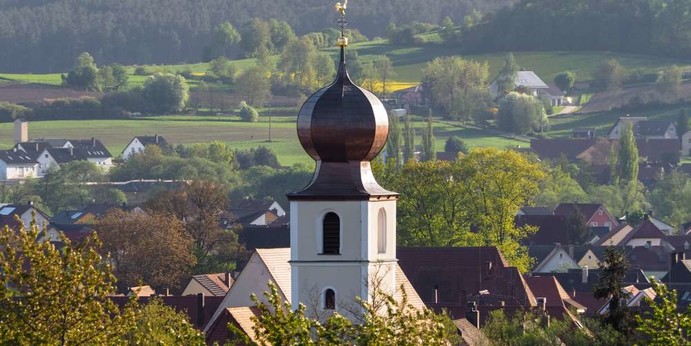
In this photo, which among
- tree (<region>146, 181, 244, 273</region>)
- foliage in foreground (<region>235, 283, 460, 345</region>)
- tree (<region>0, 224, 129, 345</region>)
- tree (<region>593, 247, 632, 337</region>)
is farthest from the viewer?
tree (<region>146, 181, 244, 273</region>)

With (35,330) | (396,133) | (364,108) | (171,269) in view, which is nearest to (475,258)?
(171,269)

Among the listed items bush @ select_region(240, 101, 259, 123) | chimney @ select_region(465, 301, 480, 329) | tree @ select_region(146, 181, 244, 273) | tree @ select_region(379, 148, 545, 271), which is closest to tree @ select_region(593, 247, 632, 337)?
chimney @ select_region(465, 301, 480, 329)

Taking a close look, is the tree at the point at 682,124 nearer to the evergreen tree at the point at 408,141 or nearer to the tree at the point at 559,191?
the evergreen tree at the point at 408,141

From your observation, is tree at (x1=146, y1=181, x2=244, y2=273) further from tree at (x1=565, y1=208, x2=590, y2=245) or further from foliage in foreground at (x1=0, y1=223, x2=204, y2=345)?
foliage in foreground at (x1=0, y1=223, x2=204, y2=345)

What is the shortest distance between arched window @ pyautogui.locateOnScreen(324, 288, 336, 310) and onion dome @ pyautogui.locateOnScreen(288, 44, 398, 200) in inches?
57.5

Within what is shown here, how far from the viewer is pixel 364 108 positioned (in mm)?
44500

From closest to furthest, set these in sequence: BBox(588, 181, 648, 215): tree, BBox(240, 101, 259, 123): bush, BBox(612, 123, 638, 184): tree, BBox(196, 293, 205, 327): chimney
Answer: BBox(196, 293, 205, 327): chimney < BBox(588, 181, 648, 215): tree < BBox(612, 123, 638, 184): tree < BBox(240, 101, 259, 123): bush

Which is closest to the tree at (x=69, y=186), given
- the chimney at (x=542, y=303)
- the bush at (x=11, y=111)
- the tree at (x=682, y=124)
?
the bush at (x=11, y=111)

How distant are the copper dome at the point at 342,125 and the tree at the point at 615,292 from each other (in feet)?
14.3

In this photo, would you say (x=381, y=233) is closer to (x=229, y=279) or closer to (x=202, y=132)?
(x=229, y=279)

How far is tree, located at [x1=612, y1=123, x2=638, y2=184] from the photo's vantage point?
16050cm

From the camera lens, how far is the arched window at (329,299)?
42.7 metres

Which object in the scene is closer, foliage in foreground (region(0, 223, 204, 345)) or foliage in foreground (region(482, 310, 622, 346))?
foliage in foreground (region(0, 223, 204, 345))

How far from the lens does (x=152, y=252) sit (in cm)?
8225
